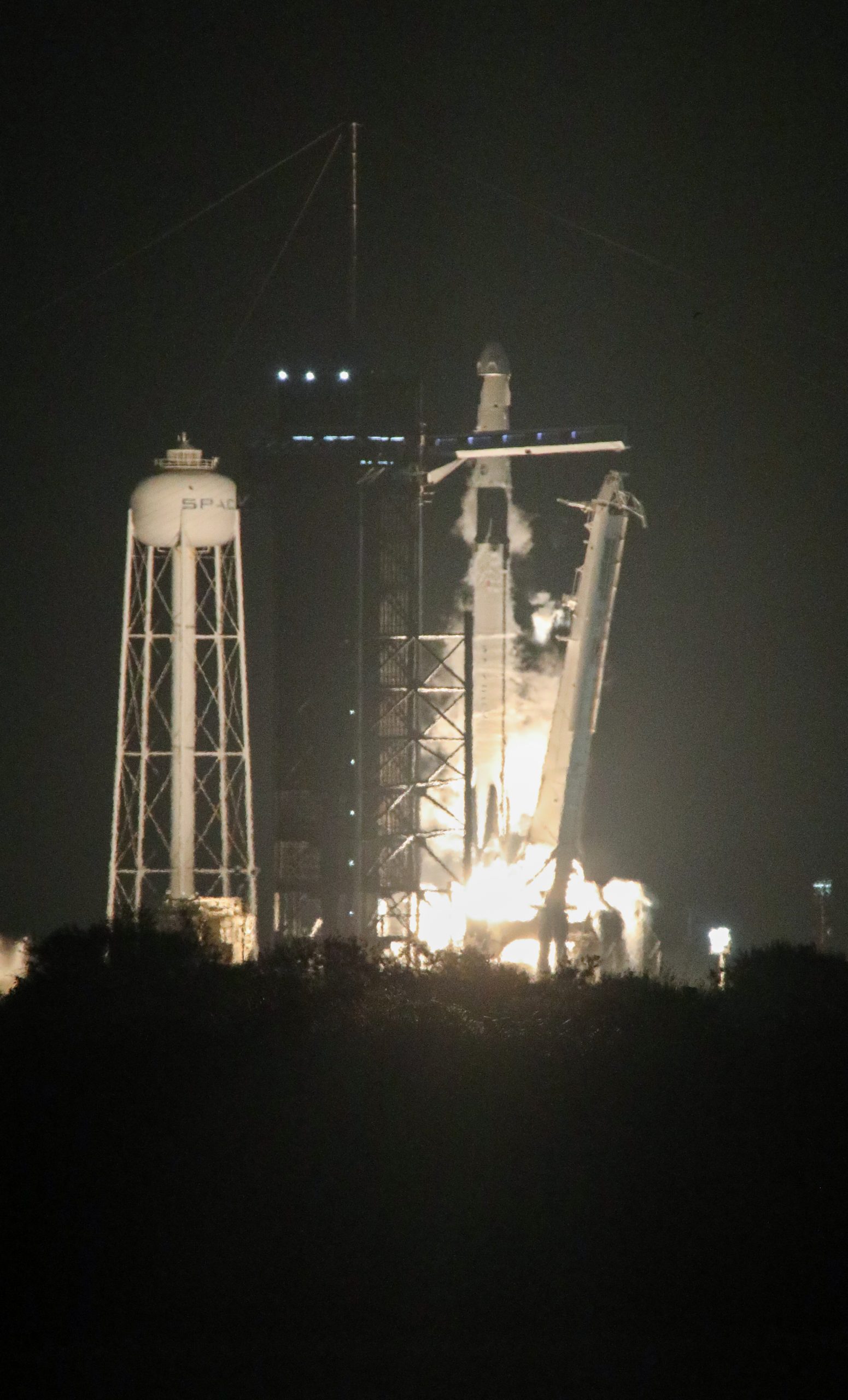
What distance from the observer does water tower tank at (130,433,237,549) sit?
40.3 meters

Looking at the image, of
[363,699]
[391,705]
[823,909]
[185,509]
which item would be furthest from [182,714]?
[823,909]

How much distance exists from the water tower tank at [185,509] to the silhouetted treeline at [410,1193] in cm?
1587

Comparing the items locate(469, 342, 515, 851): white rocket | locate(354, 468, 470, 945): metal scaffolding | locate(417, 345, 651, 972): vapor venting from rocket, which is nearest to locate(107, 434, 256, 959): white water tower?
locate(354, 468, 470, 945): metal scaffolding

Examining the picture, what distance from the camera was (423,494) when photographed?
149ft

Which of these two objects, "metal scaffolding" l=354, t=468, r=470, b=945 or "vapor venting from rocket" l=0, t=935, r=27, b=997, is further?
"metal scaffolding" l=354, t=468, r=470, b=945

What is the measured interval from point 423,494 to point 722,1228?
2793 cm

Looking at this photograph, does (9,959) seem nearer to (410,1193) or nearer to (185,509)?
(185,509)

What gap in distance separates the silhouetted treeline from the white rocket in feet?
86.0

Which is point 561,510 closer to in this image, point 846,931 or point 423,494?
point 423,494

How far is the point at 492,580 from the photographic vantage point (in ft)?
172

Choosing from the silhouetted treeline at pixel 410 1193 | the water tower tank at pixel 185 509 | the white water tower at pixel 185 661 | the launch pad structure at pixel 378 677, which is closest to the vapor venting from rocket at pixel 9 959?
the white water tower at pixel 185 661

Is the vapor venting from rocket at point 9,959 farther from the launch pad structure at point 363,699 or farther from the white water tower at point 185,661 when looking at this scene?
the launch pad structure at point 363,699

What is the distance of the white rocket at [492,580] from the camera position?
170 feet

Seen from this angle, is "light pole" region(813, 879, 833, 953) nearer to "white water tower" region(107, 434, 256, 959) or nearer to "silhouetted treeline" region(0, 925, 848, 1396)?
"white water tower" region(107, 434, 256, 959)
